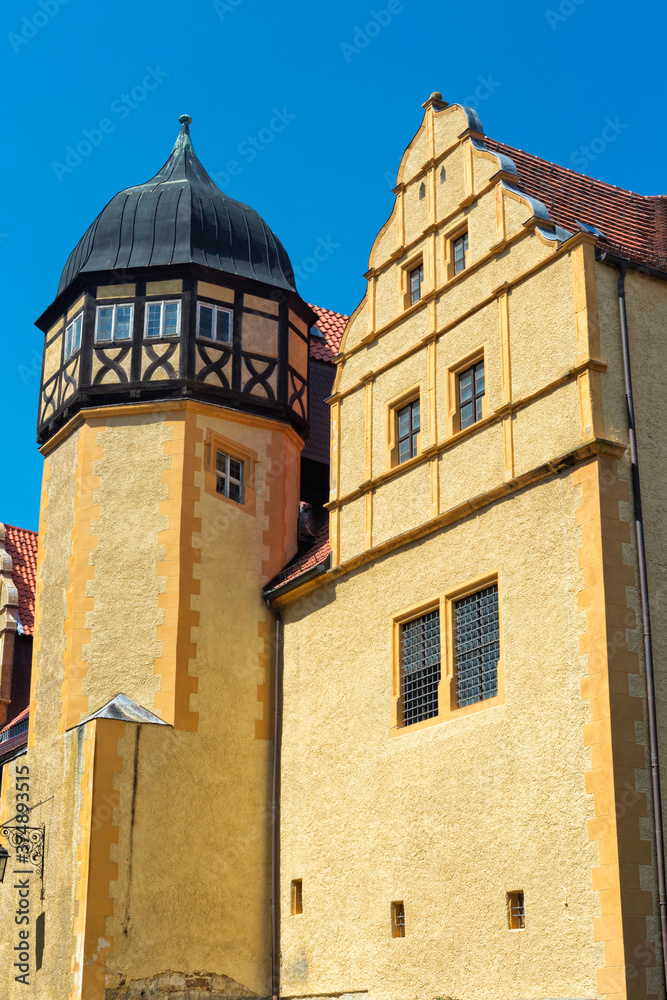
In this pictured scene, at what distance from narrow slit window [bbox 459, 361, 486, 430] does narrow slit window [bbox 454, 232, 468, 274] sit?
5.57 feet

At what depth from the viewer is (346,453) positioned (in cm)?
2039

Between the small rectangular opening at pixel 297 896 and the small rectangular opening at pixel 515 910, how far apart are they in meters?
4.85

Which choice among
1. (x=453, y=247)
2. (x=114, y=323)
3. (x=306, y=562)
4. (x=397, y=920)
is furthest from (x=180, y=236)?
(x=397, y=920)

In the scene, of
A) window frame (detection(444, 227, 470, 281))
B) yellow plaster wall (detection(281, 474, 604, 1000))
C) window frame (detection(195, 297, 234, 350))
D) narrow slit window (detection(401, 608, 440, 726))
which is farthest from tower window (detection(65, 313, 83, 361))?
narrow slit window (detection(401, 608, 440, 726))

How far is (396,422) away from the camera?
1952 centimetres

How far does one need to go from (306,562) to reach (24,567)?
13.0 m

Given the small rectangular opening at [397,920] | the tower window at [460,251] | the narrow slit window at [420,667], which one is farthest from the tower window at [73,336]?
the small rectangular opening at [397,920]

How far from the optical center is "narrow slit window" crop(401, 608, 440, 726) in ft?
56.1

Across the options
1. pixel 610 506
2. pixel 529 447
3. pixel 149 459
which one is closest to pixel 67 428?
pixel 149 459

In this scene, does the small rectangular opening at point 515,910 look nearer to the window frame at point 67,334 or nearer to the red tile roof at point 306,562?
the red tile roof at point 306,562

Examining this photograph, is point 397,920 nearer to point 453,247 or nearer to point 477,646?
point 477,646

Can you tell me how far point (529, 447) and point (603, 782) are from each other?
4.28m

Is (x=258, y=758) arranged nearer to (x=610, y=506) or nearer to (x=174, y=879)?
(x=174, y=879)

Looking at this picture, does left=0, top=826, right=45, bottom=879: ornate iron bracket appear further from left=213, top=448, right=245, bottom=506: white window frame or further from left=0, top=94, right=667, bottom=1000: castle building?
left=213, top=448, right=245, bottom=506: white window frame
